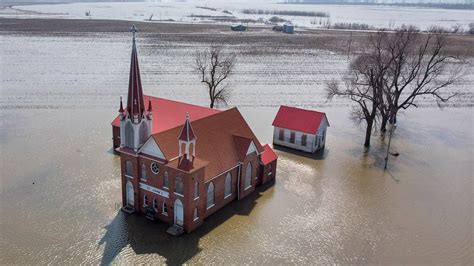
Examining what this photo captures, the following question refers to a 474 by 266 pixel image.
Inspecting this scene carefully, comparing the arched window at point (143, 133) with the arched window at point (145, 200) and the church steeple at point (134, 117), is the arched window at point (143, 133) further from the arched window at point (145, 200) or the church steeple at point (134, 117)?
the arched window at point (145, 200)

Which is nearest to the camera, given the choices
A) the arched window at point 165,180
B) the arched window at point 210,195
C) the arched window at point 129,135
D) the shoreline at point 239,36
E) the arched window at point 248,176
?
the arched window at point 165,180

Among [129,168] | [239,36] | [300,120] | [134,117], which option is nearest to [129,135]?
[134,117]

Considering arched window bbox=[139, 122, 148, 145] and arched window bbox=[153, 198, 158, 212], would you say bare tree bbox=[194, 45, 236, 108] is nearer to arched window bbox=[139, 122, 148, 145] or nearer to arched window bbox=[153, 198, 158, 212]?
arched window bbox=[139, 122, 148, 145]

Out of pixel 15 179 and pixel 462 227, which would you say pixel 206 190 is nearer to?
pixel 15 179

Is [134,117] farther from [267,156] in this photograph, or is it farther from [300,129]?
[300,129]

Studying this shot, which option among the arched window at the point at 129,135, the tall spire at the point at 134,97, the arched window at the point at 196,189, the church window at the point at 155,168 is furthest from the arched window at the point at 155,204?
the tall spire at the point at 134,97

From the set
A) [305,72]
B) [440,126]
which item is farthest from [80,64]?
[440,126]

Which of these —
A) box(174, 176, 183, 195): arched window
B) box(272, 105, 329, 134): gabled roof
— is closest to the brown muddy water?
box(272, 105, 329, 134): gabled roof
